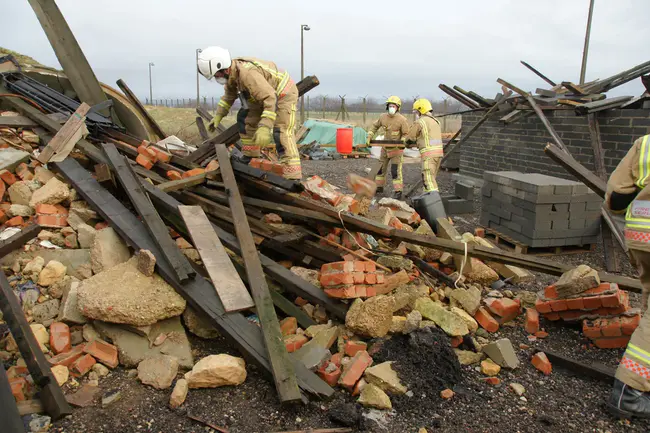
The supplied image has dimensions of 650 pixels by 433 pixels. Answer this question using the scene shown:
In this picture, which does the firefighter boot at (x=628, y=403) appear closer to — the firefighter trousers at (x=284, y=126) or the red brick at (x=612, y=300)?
the red brick at (x=612, y=300)

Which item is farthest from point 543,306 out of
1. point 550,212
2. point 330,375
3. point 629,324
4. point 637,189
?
point 550,212

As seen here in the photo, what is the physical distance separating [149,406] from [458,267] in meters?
3.27

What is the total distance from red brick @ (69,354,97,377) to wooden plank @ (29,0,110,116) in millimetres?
5569

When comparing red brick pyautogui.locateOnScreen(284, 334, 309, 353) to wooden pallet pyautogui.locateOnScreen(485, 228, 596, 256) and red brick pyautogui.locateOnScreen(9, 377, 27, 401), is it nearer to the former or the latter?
red brick pyautogui.locateOnScreen(9, 377, 27, 401)

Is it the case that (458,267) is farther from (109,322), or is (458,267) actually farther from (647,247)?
(109,322)

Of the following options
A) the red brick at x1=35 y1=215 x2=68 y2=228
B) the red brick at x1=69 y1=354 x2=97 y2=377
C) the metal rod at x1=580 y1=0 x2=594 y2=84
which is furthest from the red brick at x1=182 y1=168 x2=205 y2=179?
the metal rod at x1=580 y1=0 x2=594 y2=84

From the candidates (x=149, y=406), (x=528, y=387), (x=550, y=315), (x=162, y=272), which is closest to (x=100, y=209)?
(x=162, y=272)

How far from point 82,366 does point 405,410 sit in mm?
2270

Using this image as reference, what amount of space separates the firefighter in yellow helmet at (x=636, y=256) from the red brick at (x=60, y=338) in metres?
3.83

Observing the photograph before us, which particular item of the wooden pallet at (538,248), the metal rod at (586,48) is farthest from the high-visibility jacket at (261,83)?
the metal rod at (586,48)

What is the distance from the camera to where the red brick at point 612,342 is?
3.60m

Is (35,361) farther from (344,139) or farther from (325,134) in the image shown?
Answer: (325,134)

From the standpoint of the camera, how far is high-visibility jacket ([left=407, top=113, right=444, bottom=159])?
8.07 m

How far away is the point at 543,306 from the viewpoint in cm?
397
